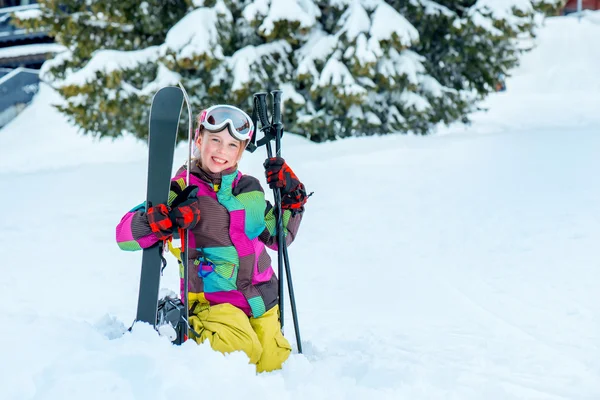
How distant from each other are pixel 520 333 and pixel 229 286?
2.26 m

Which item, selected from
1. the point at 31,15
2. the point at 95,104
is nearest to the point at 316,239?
the point at 95,104

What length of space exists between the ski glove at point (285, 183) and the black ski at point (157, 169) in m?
0.59

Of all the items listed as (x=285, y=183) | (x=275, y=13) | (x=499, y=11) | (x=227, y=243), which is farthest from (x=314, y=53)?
(x=227, y=243)

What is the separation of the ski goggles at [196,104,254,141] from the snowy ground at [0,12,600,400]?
1.03 meters

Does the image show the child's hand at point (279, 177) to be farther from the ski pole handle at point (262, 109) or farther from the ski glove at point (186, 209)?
the ski glove at point (186, 209)

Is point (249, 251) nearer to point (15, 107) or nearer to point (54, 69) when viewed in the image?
point (54, 69)

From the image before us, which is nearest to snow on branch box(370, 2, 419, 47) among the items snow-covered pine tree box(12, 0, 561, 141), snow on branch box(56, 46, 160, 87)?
snow-covered pine tree box(12, 0, 561, 141)

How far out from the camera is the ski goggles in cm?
316

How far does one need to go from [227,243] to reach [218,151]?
452mm

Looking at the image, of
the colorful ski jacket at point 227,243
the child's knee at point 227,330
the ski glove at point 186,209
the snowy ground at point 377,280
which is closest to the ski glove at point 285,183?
the colorful ski jacket at point 227,243

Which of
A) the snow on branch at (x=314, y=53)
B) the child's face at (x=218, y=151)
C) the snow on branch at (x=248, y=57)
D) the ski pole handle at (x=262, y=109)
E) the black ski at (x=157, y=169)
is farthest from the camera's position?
the snow on branch at (x=314, y=53)

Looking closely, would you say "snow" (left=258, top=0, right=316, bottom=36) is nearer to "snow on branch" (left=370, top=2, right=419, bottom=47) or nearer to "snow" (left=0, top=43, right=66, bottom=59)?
"snow on branch" (left=370, top=2, right=419, bottom=47)

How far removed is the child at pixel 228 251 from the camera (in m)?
3.04

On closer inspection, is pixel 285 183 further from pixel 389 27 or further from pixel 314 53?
pixel 314 53
